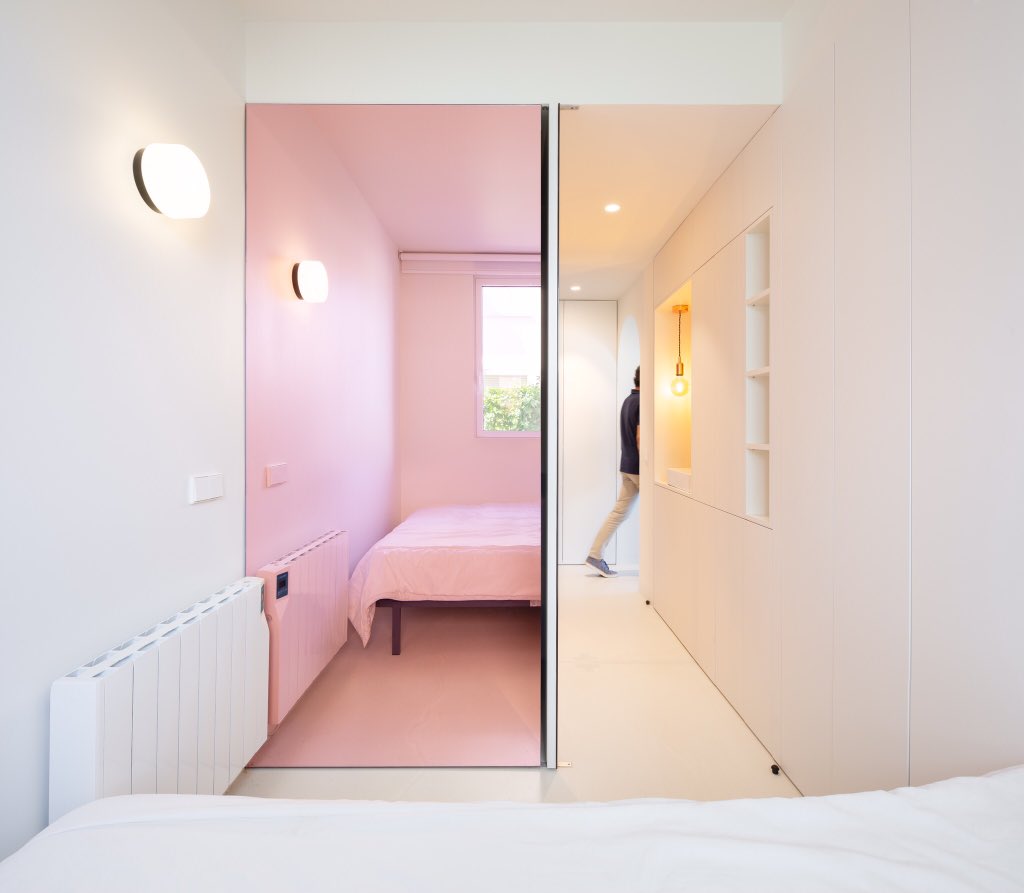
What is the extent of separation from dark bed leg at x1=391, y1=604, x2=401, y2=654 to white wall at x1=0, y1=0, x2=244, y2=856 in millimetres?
736

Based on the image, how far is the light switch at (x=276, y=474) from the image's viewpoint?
2152 mm

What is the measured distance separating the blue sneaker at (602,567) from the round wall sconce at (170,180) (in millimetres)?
3136

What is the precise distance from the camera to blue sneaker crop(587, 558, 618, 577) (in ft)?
13.1

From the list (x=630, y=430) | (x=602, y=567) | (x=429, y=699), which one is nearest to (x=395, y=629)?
(x=429, y=699)

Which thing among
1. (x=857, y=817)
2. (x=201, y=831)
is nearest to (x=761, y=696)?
(x=857, y=817)

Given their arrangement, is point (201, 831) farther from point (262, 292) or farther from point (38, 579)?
point (262, 292)

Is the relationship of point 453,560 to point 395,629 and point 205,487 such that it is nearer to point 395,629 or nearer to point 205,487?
point 395,629

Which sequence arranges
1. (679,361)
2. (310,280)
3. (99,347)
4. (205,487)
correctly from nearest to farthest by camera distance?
(99,347)
(205,487)
(310,280)
(679,361)

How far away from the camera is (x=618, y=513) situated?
3.85 m

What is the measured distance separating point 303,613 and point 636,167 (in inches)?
95.4

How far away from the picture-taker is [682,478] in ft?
11.0

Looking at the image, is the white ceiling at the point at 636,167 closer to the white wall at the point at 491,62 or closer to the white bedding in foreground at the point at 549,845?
the white wall at the point at 491,62

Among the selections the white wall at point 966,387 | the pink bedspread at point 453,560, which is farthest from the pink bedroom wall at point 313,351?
the white wall at point 966,387

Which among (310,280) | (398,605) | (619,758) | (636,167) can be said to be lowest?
(619,758)
